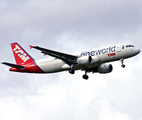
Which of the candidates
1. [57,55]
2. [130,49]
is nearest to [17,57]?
[57,55]

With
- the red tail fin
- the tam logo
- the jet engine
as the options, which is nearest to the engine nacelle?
the jet engine

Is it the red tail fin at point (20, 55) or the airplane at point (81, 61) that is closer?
Answer: the airplane at point (81, 61)

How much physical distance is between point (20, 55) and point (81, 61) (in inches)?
666

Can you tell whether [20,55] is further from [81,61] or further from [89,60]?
[89,60]

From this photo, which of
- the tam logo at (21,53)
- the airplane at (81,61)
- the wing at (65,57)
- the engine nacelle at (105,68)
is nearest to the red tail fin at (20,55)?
the tam logo at (21,53)

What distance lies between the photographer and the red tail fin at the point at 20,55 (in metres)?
69.2

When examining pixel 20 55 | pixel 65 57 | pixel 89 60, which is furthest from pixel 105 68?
pixel 20 55

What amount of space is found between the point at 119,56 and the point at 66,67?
1029cm

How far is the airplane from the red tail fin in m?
0.50

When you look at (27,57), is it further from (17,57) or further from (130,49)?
(130,49)

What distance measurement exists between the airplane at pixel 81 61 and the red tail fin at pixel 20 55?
0.50 m

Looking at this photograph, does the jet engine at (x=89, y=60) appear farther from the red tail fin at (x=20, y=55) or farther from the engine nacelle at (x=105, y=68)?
the red tail fin at (x=20, y=55)

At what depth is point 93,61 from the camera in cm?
5866

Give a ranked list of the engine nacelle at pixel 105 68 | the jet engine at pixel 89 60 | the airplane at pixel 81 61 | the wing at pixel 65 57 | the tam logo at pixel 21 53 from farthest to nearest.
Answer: the tam logo at pixel 21 53
the engine nacelle at pixel 105 68
the wing at pixel 65 57
the jet engine at pixel 89 60
the airplane at pixel 81 61
